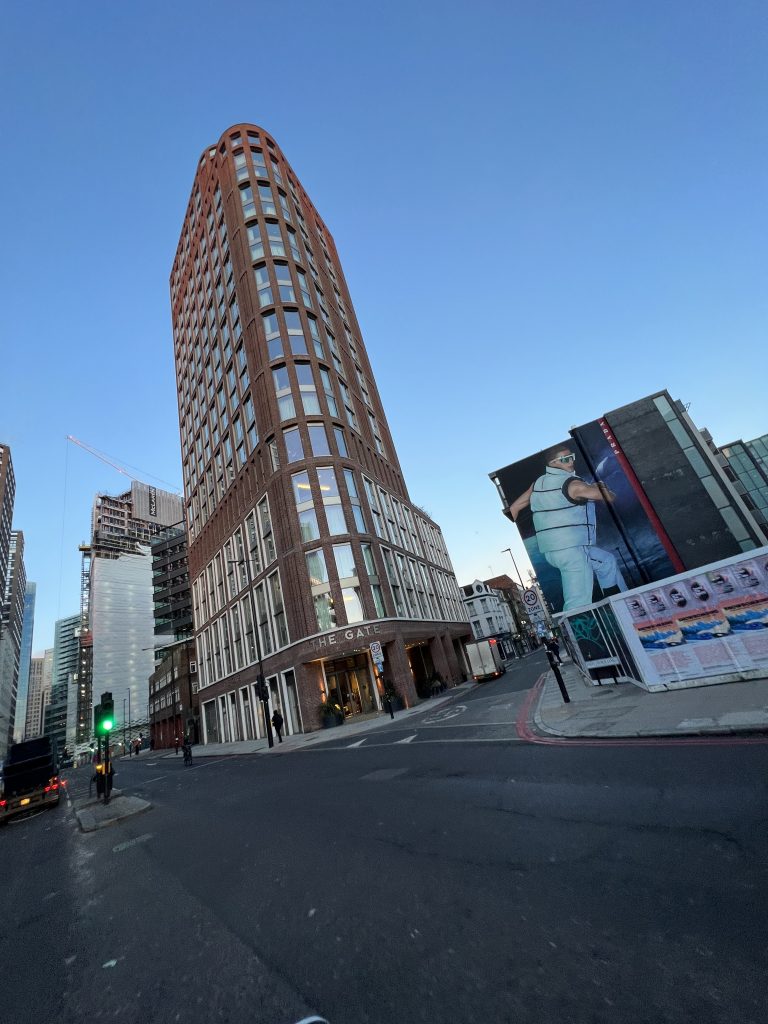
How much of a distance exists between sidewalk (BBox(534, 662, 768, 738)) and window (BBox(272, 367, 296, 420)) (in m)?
29.5

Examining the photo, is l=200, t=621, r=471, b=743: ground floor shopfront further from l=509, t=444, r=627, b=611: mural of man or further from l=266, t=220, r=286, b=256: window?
l=266, t=220, r=286, b=256: window

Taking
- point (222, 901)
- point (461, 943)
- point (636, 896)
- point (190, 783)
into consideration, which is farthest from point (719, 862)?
point (190, 783)

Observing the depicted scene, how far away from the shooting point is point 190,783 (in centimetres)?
1653

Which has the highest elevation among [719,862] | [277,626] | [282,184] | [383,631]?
[282,184]

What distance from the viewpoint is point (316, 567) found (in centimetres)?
2988

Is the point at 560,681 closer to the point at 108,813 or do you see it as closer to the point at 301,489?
the point at 108,813

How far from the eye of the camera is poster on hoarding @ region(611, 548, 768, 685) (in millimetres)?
10320

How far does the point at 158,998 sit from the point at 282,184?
6559cm

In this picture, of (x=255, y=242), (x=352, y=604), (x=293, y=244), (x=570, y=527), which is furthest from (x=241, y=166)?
(x=570, y=527)

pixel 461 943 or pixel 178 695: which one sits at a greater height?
pixel 178 695

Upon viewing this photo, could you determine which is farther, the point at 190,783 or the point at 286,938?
the point at 190,783

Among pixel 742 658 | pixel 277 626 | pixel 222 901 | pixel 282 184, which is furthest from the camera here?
pixel 282 184

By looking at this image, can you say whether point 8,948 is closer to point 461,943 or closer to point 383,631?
point 461,943

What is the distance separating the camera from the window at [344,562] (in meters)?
30.0
